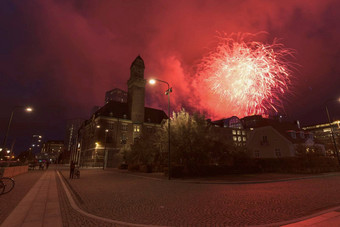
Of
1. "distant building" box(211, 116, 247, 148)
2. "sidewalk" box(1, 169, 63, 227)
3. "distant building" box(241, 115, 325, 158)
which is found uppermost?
"distant building" box(211, 116, 247, 148)

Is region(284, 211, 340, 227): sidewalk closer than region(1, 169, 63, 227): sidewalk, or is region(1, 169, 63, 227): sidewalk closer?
region(284, 211, 340, 227): sidewalk

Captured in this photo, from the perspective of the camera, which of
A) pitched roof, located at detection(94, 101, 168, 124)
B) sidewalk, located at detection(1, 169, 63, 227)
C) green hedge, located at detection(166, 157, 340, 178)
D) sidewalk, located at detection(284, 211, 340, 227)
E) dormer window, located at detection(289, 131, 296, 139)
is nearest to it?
sidewalk, located at detection(284, 211, 340, 227)

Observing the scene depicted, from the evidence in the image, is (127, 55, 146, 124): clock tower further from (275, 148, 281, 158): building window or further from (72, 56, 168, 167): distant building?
(275, 148, 281, 158): building window

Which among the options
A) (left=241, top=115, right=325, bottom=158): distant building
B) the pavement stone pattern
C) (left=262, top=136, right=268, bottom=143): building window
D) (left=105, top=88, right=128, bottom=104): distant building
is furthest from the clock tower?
(left=105, top=88, right=128, bottom=104): distant building

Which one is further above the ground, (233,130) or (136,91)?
(136,91)

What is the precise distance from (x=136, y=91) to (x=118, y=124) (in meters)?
14.8

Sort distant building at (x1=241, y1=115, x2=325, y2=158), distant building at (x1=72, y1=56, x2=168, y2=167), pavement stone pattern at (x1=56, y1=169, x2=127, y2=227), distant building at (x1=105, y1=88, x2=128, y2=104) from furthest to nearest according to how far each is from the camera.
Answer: distant building at (x1=105, y1=88, x2=128, y2=104) < distant building at (x1=72, y1=56, x2=168, y2=167) < distant building at (x1=241, y1=115, x2=325, y2=158) < pavement stone pattern at (x1=56, y1=169, x2=127, y2=227)

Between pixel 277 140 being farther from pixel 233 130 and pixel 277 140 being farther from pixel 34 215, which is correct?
pixel 233 130

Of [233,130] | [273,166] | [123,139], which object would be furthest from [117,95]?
[273,166]

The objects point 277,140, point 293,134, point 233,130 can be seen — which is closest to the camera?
Answer: point 277,140

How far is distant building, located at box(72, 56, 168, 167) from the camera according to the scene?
2398 inches

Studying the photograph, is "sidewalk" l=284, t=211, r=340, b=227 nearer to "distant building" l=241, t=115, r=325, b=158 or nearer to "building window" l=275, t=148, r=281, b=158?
"distant building" l=241, t=115, r=325, b=158

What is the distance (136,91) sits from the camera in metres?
69.5

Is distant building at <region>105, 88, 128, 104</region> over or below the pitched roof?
over
